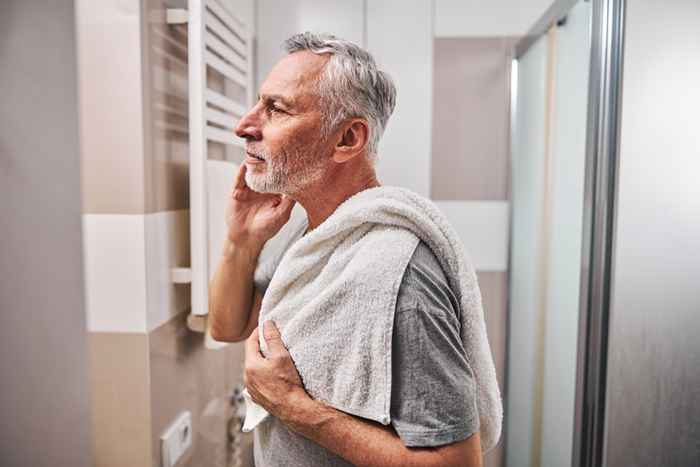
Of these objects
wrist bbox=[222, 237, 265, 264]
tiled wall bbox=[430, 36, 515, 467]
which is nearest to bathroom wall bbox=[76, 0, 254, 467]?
wrist bbox=[222, 237, 265, 264]

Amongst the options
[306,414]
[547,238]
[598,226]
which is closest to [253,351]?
[306,414]

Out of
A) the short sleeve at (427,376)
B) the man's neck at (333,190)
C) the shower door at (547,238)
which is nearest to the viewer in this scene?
the short sleeve at (427,376)

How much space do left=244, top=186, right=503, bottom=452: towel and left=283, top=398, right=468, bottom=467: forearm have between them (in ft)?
0.07

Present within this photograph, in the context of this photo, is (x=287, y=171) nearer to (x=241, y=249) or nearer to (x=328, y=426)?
(x=241, y=249)

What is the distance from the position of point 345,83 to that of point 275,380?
1.64ft

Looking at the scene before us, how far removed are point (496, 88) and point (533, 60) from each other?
0.39ft

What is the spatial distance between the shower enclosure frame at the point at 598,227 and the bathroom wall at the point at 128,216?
90 cm

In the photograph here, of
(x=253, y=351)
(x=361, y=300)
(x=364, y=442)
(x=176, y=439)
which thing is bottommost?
(x=176, y=439)

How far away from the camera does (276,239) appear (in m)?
1.59

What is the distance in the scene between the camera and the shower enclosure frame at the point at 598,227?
1.14 meters

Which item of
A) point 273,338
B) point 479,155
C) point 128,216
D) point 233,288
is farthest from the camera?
point 479,155

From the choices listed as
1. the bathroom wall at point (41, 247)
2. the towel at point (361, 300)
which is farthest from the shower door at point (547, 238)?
the bathroom wall at point (41, 247)

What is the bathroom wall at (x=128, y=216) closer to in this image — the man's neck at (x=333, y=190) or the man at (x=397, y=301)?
the man at (x=397, y=301)

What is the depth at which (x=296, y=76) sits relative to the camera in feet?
3.09
